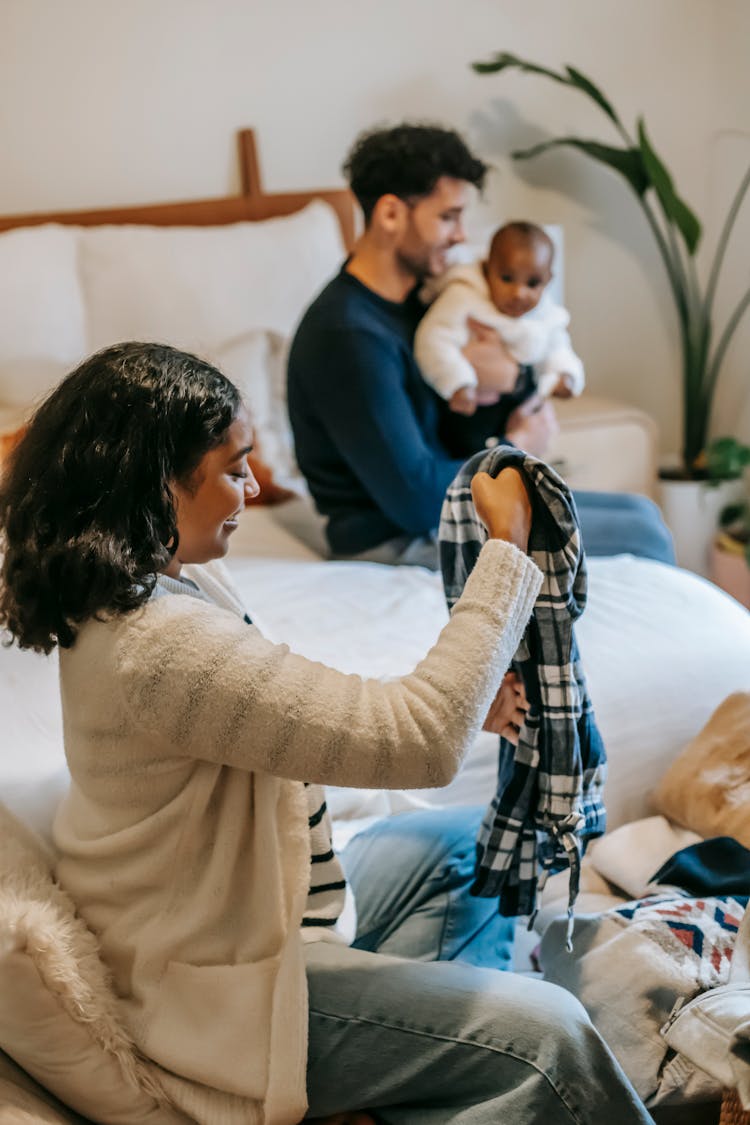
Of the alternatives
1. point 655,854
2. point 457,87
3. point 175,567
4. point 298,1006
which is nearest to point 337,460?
point 655,854

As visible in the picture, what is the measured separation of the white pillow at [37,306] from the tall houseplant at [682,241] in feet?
3.69

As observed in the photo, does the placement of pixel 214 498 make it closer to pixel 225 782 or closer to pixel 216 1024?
pixel 225 782

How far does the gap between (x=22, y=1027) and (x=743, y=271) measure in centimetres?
271

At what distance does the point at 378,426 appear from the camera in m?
1.84

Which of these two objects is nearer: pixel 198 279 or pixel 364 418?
pixel 364 418

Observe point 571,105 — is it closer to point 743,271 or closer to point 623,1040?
point 743,271

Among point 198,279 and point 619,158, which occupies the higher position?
point 619,158

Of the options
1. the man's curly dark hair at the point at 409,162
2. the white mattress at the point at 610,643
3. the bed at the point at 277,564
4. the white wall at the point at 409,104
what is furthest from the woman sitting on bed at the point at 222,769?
the white wall at the point at 409,104

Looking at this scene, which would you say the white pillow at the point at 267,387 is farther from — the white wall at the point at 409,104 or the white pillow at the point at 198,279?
the white wall at the point at 409,104

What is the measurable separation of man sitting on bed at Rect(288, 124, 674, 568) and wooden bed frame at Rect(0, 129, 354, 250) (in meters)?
0.68

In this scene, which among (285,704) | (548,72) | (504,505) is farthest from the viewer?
(548,72)

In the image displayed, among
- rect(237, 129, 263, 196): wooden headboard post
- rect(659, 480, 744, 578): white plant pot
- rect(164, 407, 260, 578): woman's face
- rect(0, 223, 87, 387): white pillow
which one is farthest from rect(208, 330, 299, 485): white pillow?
rect(164, 407, 260, 578): woman's face

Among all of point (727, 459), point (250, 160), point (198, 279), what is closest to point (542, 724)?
point (198, 279)

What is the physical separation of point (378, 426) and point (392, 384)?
3.0 inches
